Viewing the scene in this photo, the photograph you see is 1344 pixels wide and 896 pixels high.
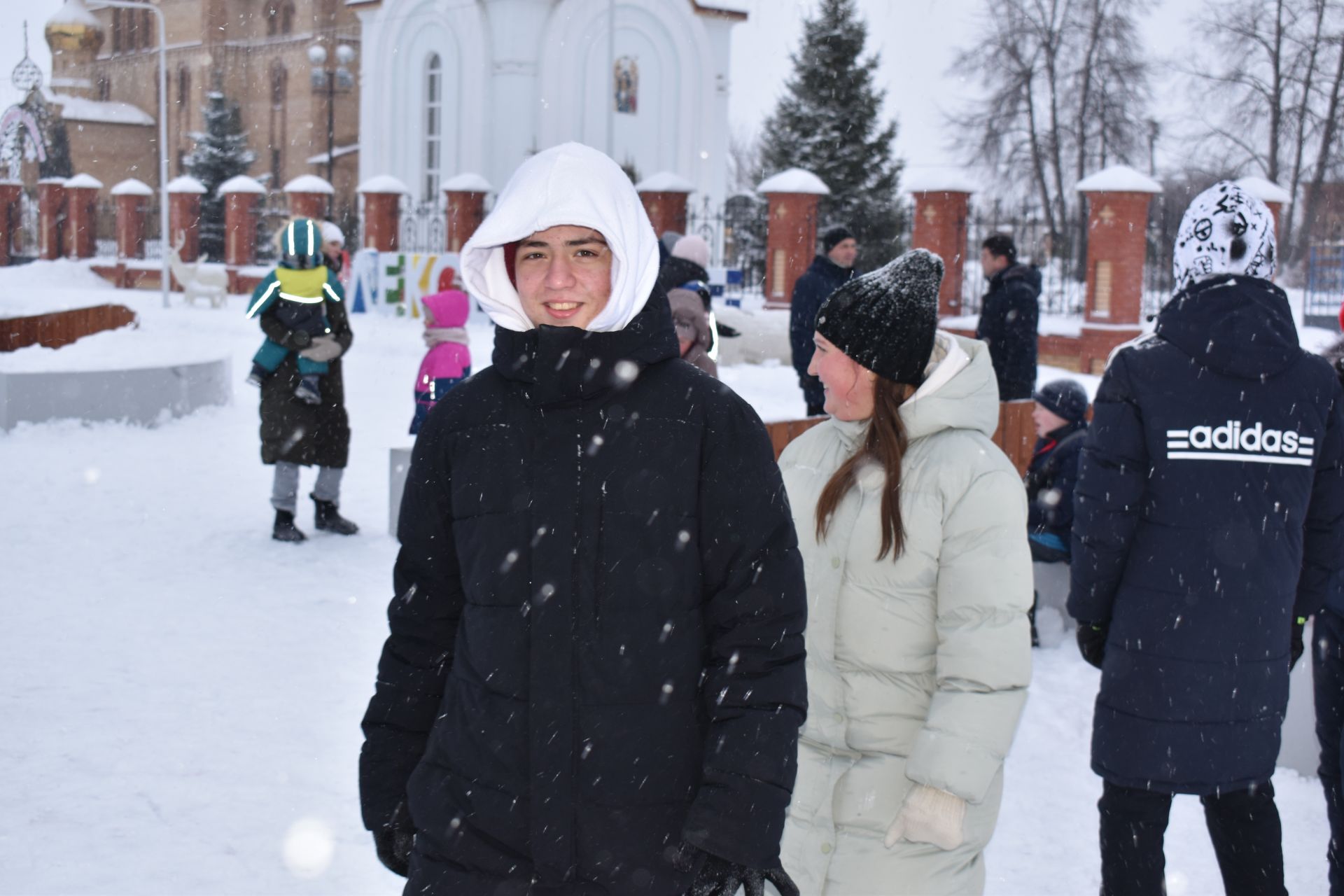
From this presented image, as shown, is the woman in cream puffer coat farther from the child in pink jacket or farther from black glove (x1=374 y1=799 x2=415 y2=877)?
the child in pink jacket

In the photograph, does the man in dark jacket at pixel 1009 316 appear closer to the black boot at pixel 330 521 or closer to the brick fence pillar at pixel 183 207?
the black boot at pixel 330 521

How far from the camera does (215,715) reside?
16.0ft

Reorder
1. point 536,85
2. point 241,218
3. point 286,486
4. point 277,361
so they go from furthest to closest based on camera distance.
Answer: point 241,218
point 536,85
point 286,486
point 277,361

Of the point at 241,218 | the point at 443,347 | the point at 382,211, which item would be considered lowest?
the point at 443,347

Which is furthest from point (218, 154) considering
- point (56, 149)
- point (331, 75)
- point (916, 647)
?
point (916, 647)

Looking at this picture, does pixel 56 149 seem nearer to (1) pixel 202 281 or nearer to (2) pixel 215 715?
(1) pixel 202 281

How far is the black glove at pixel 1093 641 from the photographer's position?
320cm

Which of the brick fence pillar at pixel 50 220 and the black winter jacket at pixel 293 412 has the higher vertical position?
the brick fence pillar at pixel 50 220

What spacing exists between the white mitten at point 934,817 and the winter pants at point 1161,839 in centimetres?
89

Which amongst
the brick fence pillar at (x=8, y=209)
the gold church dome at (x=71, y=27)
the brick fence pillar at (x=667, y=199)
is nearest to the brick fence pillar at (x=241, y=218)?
the brick fence pillar at (x=8, y=209)

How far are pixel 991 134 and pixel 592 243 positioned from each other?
36243 millimetres

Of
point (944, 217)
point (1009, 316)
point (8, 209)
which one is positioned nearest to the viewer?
point (1009, 316)

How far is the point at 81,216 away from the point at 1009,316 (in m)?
31.1

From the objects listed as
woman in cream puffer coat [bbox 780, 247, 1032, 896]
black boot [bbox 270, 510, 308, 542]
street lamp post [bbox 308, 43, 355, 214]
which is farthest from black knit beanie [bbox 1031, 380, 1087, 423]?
street lamp post [bbox 308, 43, 355, 214]
